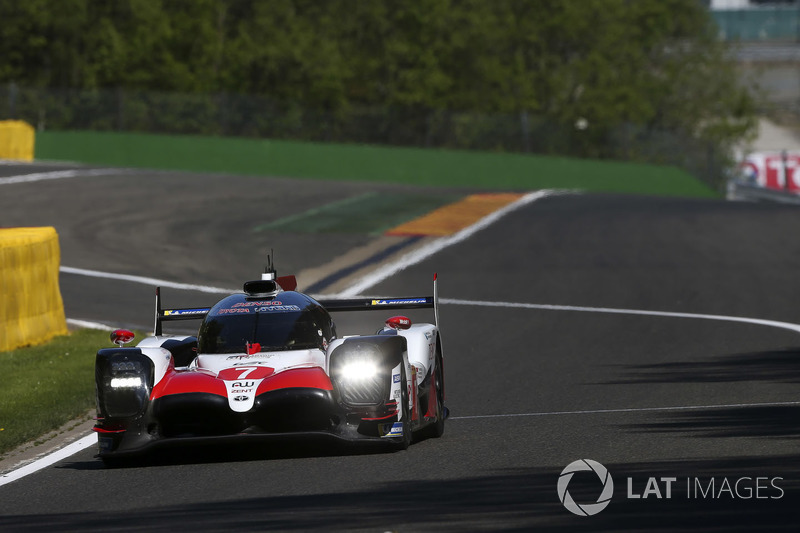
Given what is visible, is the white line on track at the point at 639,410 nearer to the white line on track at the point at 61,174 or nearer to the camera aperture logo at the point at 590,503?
the camera aperture logo at the point at 590,503

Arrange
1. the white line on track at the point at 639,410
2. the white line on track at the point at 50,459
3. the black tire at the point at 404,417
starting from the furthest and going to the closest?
the white line on track at the point at 639,410 → the black tire at the point at 404,417 → the white line on track at the point at 50,459

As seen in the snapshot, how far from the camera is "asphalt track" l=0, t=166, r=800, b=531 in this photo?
27.4 feet

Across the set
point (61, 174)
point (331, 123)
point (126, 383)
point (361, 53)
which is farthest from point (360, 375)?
point (361, 53)

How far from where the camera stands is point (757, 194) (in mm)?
45312

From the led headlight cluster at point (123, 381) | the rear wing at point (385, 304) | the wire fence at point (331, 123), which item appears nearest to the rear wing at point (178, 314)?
the rear wing at point (385, 304)

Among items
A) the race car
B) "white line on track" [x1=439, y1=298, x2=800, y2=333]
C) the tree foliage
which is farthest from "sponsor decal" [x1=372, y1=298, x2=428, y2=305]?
the tree foliage

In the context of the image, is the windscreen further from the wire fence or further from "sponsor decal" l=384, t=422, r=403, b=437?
the wire fence

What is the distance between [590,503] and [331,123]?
125 feet

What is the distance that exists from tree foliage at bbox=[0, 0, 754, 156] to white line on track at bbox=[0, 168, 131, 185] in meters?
12.2

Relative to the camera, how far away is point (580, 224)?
30469 millimetres

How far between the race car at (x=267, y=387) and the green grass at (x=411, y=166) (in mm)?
32411

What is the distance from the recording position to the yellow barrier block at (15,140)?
149ft

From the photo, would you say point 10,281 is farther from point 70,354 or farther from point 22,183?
point 22,183

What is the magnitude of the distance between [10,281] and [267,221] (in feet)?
48.1
